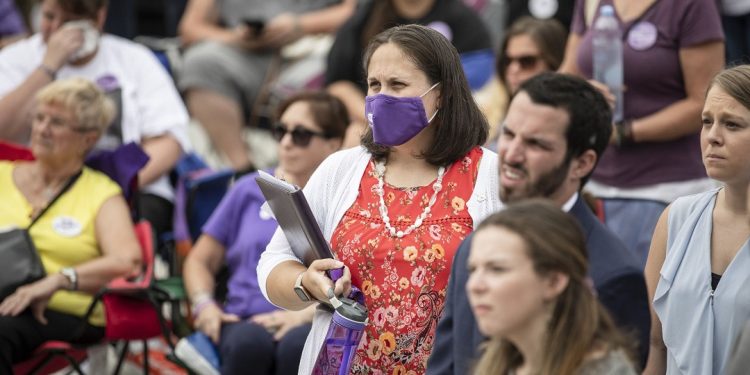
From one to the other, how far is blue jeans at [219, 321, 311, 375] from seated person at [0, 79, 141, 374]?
0.76 metres

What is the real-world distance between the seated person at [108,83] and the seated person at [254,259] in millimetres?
1073

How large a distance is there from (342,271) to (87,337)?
2385 millimetres

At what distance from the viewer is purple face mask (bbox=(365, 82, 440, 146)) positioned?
3879 mm

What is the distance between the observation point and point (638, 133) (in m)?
5.38

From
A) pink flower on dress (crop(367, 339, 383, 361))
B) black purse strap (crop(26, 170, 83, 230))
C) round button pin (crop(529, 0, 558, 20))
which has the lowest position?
black purse strap (crop(26, 170, 83, 230))

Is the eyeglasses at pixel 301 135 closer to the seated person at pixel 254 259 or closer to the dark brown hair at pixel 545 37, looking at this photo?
the seated person at pixel 254 259

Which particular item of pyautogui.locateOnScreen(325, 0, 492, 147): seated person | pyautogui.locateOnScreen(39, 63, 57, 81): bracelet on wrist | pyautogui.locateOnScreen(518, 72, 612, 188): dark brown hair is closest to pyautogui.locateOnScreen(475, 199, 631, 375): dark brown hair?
pyautogui.locateOnScreen(518, 72, 612, 188): dark brown hair

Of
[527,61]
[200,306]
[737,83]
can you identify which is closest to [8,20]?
[200,306]

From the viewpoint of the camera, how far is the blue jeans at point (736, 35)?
6229 millimetres

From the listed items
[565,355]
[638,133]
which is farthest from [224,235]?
[565,355]

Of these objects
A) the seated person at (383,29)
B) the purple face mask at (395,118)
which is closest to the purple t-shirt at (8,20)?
the seated person at (383,29)

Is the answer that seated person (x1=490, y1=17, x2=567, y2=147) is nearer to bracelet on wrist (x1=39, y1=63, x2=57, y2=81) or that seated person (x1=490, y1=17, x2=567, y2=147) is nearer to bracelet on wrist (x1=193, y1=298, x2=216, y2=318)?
bracelet on wrist (x1=193, y1=298, x2=216, y2=318)

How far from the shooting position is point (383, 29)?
7016 mm

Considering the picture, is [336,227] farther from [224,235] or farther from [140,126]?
[140,126]
